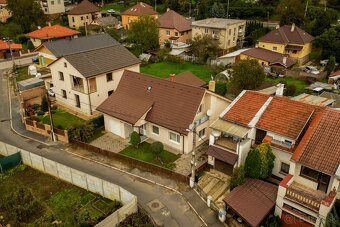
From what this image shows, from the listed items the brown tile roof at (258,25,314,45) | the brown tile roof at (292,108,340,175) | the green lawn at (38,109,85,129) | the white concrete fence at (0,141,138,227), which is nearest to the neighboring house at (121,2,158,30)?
the brown tile roof at (258,25,314,45)

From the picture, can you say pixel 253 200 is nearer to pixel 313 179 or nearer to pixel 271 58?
pixel 313 179

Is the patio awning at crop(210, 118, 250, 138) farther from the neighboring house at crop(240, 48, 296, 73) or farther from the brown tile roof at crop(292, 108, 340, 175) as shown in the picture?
the neighboring house at crop(240, 48, 296, 73)

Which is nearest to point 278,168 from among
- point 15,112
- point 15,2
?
point 15,112

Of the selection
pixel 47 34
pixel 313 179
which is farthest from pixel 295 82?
pixel 47 34

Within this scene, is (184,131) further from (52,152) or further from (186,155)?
(52,152)

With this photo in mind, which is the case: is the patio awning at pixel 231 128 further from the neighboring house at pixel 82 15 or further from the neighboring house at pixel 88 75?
the neighboring house at pixel 82 15

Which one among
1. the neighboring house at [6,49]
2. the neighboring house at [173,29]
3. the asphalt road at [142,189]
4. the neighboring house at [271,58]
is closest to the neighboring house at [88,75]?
the asphalt road at [142,189]
